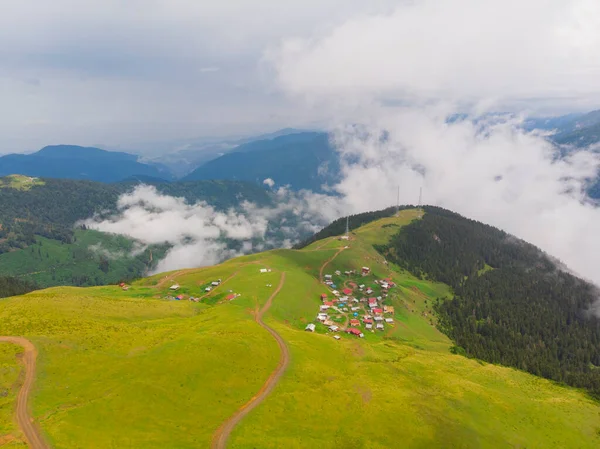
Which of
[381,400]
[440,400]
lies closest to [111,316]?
[381,400]

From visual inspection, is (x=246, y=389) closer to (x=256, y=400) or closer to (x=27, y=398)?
(x=256, y=400)

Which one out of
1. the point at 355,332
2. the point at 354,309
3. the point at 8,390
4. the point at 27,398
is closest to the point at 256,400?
the point at 27,398

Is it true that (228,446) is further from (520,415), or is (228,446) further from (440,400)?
(520,415)

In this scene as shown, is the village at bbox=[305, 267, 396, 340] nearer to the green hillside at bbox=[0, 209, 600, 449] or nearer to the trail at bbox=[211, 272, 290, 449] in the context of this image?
the green hillside at bbox=[0, 209, 600, 449]

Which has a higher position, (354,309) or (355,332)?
(355,332)

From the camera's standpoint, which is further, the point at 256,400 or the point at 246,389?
the point at 246,389

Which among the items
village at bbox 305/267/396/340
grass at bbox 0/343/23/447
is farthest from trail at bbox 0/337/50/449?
village at bbox 305/267/396/340
